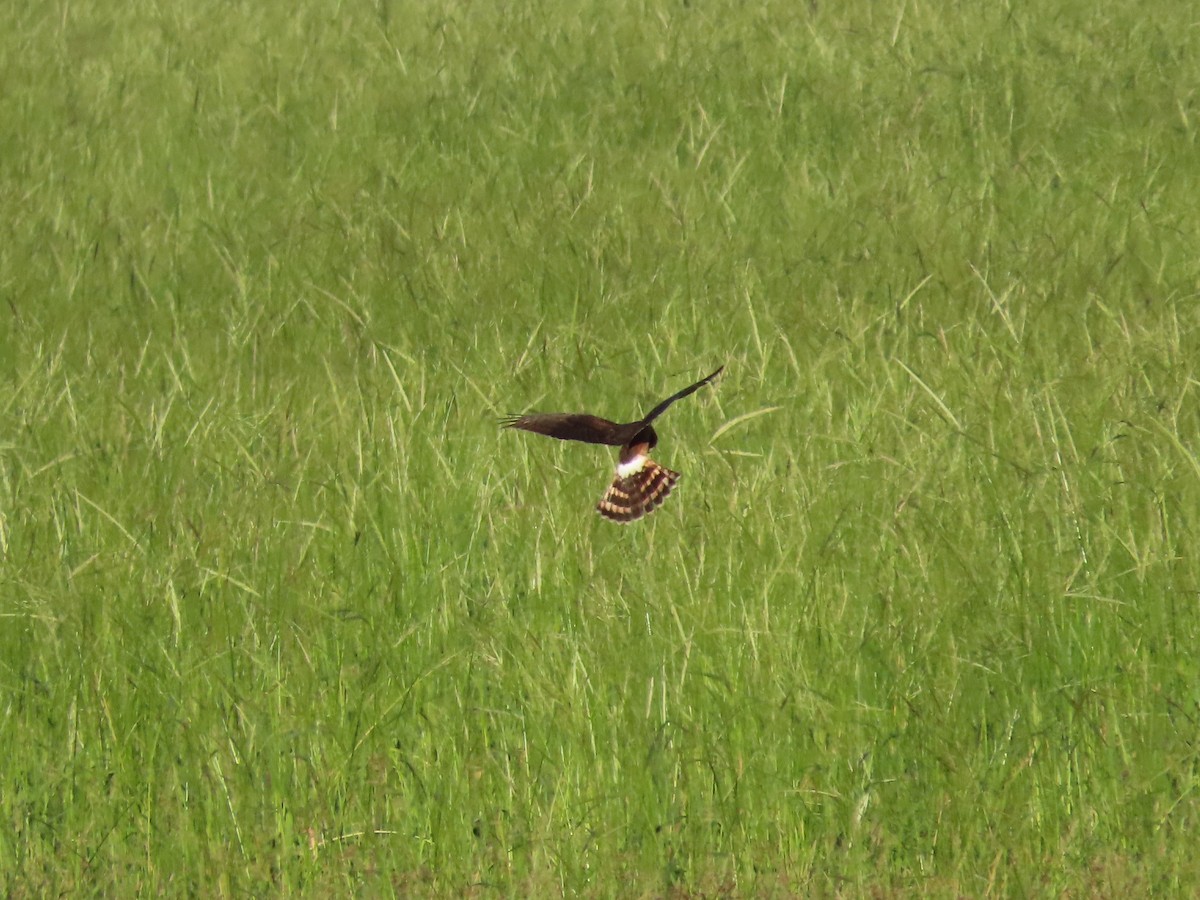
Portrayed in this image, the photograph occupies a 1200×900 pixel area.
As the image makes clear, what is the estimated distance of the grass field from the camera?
8.90ft

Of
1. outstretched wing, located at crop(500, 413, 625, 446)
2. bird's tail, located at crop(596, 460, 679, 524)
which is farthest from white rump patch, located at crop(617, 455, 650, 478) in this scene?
outstretched wing, located at crop(500, 413, 625, 446)

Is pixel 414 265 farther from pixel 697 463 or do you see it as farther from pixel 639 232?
pixel 697 463

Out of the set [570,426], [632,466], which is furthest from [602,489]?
[570,426]

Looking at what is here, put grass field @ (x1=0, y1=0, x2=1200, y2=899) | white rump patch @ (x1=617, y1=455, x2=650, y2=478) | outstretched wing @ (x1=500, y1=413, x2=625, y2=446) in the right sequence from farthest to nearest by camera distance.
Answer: white rump patch @ (x1=617, y1=455, x2=650, y2=478), grass field @ (x1=0, y1=0, x2=1200, y2=899), outstretched wing @ (x1=500, y1=413, x2=625, y2=446)

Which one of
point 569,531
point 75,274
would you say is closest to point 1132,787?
point 569,531

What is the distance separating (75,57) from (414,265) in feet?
11.2

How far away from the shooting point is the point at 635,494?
2.81m

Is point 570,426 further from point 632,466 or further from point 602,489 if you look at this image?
point 602,489

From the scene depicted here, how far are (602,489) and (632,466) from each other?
839 mm

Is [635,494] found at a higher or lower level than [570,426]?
lower

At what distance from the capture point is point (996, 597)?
10.3ft

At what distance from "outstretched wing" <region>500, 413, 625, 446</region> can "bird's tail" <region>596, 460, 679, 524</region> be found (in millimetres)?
218

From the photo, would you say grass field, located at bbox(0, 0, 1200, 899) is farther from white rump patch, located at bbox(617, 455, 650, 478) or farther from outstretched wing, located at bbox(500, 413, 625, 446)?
outstretched wing, located at bbox(500, 413, 625, 446)

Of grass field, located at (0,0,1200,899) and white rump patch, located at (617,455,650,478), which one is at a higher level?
white rump patch, located at (617,455,650,478)
